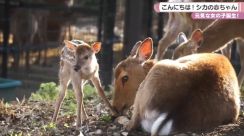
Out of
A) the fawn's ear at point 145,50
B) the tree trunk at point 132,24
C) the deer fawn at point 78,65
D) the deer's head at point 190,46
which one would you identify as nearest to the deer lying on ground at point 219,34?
the deer's head at point 190,46

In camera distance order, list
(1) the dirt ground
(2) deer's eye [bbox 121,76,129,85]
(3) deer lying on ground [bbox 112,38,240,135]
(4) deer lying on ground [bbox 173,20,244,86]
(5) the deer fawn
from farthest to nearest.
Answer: (4) deer lying on ground [bbox 173,20,244,86] < (2) deer's eye [bbox 121,76,129,85] < (5) the deer fawn < (1) the dirt ground < (3) deer lying on ground [bbox 112,38,240,135]

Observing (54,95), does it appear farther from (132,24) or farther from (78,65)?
(132,24)

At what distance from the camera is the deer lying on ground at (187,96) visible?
4.62 meters

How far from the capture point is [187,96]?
4.67 metres

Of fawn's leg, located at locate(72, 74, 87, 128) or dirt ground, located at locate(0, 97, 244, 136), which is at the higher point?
fawn's leg, located at locate(72, 74, 87, 128)

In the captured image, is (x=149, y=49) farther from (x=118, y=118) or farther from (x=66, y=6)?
(x=66, y=6)

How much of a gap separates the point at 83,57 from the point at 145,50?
623mm

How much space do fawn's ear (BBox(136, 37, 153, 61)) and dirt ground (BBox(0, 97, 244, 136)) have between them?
1.87 feet

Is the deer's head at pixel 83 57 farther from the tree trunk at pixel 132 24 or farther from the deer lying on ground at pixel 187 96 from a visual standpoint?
the tree trunk at pixel 132 24
